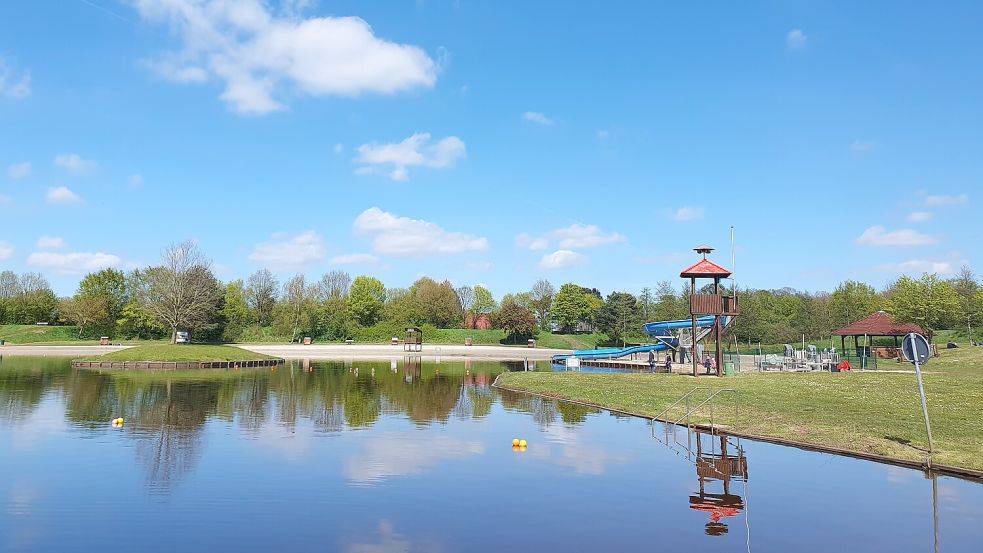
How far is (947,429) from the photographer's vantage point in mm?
19656

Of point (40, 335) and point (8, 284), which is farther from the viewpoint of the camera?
point (8, 284)

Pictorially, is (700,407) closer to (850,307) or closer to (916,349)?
(916,349)

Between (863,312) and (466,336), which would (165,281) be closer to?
(466,336)

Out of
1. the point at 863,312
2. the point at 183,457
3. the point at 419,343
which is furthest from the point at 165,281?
the point at 863,312

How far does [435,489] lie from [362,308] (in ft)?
339

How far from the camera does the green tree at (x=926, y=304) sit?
68562mm

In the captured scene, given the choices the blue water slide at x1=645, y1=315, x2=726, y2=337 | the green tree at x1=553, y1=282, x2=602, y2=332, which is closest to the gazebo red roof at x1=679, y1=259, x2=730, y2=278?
the blue water slide at x1=645, y1=315, x2=726, y2=337

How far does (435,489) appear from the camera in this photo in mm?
14852

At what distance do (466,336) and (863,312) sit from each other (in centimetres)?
6350

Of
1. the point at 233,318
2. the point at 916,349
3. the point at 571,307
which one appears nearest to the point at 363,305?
the point at 233,318

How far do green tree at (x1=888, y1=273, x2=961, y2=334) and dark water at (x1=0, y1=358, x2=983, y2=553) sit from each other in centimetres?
6041

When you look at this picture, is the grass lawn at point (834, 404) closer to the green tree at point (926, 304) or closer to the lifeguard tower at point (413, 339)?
the green tree at point (926, 304)

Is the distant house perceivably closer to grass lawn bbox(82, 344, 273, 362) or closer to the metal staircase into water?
grass lawn bbox(82, 344, 273, 362)

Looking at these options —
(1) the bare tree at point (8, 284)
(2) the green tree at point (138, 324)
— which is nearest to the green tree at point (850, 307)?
(2) the green tree at point (138, 324)
